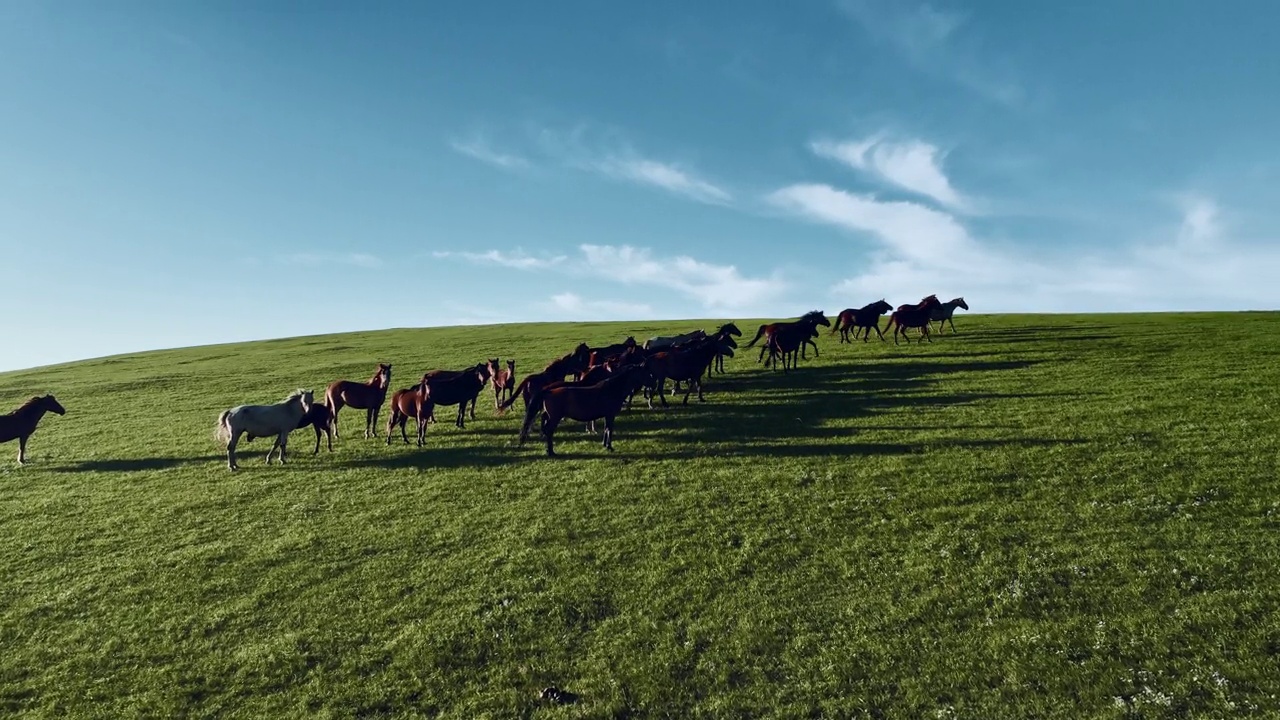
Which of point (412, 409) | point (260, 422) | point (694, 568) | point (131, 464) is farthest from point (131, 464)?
point (694, 568)

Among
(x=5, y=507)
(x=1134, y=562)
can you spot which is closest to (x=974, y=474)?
(x=1134, y=562)

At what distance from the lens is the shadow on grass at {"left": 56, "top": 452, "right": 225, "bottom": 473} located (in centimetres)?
Result: 1697

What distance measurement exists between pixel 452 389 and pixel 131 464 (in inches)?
339

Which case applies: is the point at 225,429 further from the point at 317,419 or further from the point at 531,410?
the point at 531,410

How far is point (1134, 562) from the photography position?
8562 millimetres

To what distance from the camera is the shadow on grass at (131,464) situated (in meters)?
17.0

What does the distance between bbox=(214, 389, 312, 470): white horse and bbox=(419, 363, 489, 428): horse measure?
325cm

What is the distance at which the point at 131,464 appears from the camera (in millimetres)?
17438

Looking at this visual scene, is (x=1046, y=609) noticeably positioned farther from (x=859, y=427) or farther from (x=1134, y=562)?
(x=859, y=427)

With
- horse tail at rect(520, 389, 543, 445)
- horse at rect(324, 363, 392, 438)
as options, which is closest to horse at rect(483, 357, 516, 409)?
horse at rect(324, 363, 392, 438)

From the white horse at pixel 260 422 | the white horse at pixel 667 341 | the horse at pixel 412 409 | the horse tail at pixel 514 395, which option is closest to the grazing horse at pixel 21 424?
the white horse at pixel 260 422

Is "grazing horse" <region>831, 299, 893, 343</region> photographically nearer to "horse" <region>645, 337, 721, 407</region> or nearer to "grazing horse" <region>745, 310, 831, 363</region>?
"grazing horse" <region>745, 310, 831, 363</region>

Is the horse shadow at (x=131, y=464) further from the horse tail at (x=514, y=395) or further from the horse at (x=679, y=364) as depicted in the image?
the horse at (x=679, y=364)

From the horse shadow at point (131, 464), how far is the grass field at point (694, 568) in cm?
15
